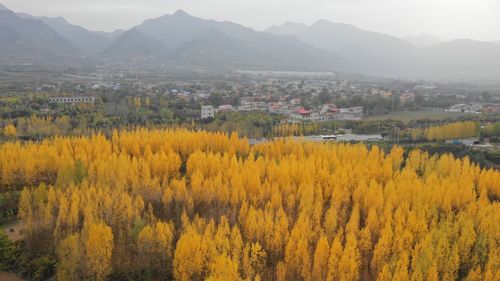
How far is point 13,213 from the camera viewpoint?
1964 centimetres

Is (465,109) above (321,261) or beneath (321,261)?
above

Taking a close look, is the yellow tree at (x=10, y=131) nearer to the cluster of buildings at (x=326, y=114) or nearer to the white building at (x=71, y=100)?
the white building at (x=71, y=100)

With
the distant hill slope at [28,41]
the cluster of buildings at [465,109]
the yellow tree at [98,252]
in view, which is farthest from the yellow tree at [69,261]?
the distant hill slope at [28,41]

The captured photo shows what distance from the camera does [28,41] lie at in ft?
437

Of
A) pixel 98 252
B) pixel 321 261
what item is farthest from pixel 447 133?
pixel 98 252

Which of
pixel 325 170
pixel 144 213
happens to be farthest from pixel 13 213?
pixel 325 170

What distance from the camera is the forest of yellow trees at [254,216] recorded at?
15.0 metres

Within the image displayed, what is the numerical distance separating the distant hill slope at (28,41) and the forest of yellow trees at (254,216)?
107509 millimetres

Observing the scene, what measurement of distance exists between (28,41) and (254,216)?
134 metres

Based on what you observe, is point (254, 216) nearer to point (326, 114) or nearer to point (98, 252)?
point (98, 252)

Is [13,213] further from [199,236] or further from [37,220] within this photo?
[199,236]

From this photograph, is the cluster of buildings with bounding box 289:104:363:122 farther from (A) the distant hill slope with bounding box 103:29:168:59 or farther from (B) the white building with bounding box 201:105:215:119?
(A) the distant hill slope with bounding box 103:29:168:59

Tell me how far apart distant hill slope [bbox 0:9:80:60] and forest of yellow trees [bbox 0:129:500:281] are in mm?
107509

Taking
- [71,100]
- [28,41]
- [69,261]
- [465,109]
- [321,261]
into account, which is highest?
[28,41]
